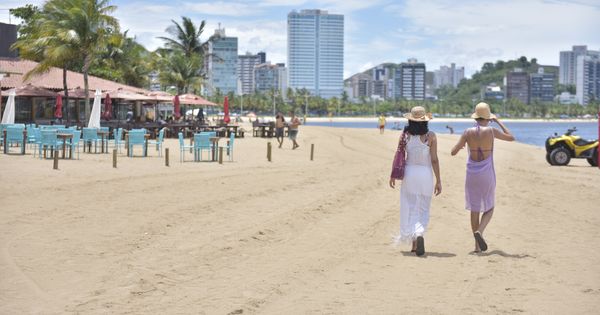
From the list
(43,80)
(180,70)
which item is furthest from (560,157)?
(180,70)

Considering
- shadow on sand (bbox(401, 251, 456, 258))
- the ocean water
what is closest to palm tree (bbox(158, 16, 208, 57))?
the ocean water

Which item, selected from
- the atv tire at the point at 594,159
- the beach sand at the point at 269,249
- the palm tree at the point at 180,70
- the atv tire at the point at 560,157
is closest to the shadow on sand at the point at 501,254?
the beach sand at the point at 269,249

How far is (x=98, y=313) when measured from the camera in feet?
18.4

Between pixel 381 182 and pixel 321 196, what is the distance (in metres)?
3.28

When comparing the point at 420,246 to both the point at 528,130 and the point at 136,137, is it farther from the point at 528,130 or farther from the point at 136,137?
the point at 528,130

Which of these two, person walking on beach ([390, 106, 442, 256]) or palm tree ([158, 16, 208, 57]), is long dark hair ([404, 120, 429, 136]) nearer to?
person walking on beach ([390, 106, 442, 256])

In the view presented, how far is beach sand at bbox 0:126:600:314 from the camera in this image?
607 centimetres

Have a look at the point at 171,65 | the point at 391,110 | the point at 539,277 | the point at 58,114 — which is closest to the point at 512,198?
the point at 539,277

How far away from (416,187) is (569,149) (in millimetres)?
16870

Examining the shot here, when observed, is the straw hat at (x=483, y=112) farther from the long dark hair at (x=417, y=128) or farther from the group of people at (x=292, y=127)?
the group of people at (x=292, y=127)

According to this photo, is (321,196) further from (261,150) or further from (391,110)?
(391,110)

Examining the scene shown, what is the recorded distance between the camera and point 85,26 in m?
31.0

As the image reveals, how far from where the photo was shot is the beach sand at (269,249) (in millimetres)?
6066

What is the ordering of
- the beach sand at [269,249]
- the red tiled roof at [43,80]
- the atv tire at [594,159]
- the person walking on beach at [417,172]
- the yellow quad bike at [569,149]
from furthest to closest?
the red tiled roof at [43,80] → the yellow quad bike at [569,149] → the atv tire at [594,159] → the person walking on beach at [417,172] → the beach sand at [269,249]
